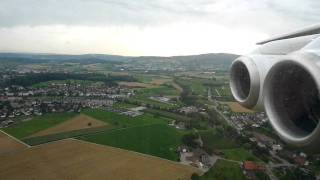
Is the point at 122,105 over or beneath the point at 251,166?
beneath

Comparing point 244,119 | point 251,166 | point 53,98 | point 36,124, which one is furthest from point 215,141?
point 53,98

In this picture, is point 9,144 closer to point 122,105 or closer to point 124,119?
point 124,119

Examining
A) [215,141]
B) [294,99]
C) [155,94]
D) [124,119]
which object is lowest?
[155,94]

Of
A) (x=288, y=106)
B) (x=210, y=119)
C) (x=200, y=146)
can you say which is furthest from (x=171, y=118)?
(x=288, y=106)

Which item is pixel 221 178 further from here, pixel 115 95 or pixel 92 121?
pixel 115 95

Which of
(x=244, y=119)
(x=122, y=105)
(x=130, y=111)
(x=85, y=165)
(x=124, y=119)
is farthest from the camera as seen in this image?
(x=122, y=105)

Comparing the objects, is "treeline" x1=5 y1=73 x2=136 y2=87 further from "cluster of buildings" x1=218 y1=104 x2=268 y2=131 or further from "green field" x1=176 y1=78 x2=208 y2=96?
"cluster of buildings" x1=218 y1=104 x2=268 y2=131

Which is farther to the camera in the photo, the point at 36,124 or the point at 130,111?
the point at 130,111
